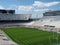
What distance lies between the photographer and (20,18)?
9456 cm

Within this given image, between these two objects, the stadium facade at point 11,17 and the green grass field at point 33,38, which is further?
the stadium facade at point 11,17

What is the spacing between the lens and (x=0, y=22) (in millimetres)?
85312

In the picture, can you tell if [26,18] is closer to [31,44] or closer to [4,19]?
[4,19]

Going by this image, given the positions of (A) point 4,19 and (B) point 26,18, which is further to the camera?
(B) point 26,18

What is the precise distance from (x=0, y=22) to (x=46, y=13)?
29.9 m

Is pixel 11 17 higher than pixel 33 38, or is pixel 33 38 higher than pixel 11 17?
pixel 11 17

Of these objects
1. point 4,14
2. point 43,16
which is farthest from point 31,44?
point 43,16

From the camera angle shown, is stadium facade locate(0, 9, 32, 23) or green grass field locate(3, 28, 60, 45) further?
stadium facade locate(0, 9, 32, 23)

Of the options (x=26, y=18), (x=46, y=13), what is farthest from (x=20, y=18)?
(x=46, y=13)

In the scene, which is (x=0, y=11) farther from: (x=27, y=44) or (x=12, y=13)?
(x=27, y=44)

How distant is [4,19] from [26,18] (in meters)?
12.0

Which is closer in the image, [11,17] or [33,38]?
[33,38]

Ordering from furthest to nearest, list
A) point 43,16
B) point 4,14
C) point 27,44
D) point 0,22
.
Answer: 1. point 43,16
2. point 4,14
3. point 0,22
4. point 27,44

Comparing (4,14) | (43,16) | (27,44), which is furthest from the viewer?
(43,16)
